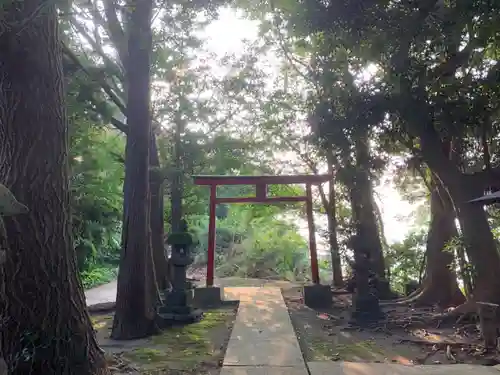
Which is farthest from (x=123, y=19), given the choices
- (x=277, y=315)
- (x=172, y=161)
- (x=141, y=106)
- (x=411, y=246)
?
(x=411, y=246)

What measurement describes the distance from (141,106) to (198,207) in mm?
5905

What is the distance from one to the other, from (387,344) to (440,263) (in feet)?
10.3

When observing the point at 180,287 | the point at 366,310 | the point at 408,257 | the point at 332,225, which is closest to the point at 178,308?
the point at 180,287

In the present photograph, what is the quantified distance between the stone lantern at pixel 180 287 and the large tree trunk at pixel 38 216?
4.05 meters

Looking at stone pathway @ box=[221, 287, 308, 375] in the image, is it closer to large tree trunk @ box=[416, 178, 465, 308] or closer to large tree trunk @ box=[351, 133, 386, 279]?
large tree trunk @ box=[351, 133, 386, 279]

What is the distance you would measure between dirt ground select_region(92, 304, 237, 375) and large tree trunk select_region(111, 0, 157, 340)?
0.35m

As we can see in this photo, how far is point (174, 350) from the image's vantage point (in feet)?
19.8

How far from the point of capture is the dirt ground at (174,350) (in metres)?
5.10

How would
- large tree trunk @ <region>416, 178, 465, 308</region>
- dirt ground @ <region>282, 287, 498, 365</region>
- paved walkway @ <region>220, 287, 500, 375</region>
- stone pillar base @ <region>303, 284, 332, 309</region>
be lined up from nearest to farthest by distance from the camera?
paved walkway @ <region>220, 287, 500, 375</region> → dirt ground @ <region>282, 287, 498, 365</region> → large tree trunk @ <region>416, 178, 465, 308</region> → stone pillar base @ <region>303, 284, 332, 309</region>

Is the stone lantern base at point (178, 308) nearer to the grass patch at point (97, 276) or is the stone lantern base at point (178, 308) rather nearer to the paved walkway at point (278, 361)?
the paved walkway at point (278, 361)

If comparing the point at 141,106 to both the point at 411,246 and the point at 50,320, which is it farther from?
the point at 411,246

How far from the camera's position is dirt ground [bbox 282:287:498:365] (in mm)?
5684

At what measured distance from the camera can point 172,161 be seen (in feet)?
36.7

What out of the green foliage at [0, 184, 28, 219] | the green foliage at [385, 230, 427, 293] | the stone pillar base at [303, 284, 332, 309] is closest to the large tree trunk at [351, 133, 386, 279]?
the green foliage at [385, 230, 427, 293]
